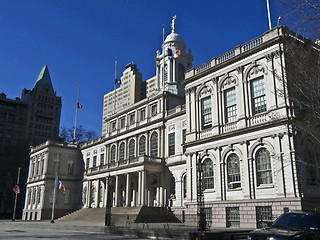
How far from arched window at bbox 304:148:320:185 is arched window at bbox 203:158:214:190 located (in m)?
8.33

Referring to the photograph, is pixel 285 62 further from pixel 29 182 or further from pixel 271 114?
pixel 29 182

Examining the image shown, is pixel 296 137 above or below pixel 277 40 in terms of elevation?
below

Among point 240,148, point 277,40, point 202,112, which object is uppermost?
point 277,40

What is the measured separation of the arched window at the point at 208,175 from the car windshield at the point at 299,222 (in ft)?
56.0

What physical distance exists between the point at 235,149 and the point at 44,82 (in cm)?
9949

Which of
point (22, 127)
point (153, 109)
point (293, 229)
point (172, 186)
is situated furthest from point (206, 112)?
point (22, 127)

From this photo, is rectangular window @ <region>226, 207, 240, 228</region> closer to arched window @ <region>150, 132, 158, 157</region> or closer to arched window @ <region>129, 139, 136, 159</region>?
→ arched window @ <region>150, 132, 158, 157</region>

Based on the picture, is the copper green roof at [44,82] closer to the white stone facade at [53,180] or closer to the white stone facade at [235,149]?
the white stone facade at [53,180]

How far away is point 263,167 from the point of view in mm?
25641

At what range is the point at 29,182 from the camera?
212 feet

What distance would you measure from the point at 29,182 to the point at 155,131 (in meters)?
34.7

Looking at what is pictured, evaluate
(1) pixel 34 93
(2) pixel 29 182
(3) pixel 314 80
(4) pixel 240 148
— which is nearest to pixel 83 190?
(2) pixel 29 182

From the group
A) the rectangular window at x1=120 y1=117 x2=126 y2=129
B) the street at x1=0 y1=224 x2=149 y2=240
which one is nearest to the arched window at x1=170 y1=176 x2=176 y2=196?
the rectangular window at x1=120 y1=117 x2=126 y2=129

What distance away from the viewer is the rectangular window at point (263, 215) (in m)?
24.5
